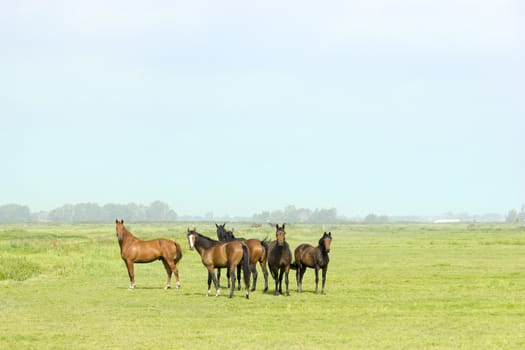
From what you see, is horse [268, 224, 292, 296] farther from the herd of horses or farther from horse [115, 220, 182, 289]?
horse [115, 220, 182, 289]

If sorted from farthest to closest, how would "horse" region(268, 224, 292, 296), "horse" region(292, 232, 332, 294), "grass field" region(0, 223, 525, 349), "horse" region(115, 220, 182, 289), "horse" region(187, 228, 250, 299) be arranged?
1. "horse" region(115, 220, 182, 289)
2. "horse" region(292, 232, 332, 294)
3. "horse" region(268, 224, 292, 296)
4. "horse" region(187, 228, 250, 299)
5. "grass field" region(0, 223, 525, 349)

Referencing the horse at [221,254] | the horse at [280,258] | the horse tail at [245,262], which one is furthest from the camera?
the horse at [280,258]

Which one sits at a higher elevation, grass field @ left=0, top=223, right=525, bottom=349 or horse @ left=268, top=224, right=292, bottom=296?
horse @ left=268, top=224, right=292, bottom=296

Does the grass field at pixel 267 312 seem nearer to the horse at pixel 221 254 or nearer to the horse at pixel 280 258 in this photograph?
the horse at pixel 280 258

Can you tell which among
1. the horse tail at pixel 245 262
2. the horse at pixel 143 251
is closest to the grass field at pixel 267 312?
the horse tail at pixel 245 262

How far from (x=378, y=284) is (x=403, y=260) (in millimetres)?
15690

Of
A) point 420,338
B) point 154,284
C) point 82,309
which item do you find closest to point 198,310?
point 82,309

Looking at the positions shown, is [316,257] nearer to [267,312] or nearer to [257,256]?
[257,256]

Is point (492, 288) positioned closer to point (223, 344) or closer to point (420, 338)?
point (420, 338)

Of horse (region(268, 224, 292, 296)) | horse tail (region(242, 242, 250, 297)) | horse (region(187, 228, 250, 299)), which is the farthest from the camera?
horse (region(268, 224, 292, 296))

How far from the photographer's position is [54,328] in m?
16.5

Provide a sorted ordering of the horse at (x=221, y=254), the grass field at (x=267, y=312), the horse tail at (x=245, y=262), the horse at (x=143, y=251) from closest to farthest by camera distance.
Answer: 1. the grass field at (x=267, y=312)
2. the horse tail at (x=245, y=262)
3. the horse at (x=221, y=254)
4. the horse at (x=143, y=251)

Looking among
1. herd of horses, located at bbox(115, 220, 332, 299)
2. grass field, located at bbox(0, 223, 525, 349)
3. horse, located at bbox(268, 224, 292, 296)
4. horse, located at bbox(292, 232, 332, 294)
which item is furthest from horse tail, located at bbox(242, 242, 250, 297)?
horse, located at bbox(292, 232, 332, 294)

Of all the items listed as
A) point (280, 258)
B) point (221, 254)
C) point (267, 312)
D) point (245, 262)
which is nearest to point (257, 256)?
point (280, 258)
